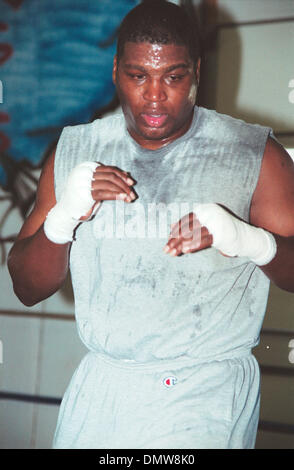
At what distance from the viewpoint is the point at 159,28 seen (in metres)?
0.95

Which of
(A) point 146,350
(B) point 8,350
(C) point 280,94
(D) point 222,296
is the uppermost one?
(C) point 280,94

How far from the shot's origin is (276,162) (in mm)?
968

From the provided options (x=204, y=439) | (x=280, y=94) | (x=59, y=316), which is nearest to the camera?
(x=204, y=439)

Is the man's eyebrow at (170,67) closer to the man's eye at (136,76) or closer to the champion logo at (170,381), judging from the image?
the man's eye at (136,76)

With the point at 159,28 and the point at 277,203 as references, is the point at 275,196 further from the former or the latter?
the point at 159,28

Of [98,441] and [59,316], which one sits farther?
[59,316]

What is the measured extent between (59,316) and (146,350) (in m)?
0.95

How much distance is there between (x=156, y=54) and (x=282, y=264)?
→ 438 millimetres

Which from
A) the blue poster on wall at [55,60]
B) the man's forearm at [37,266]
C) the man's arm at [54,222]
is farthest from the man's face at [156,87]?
the blue poster on wall at [55,60]
